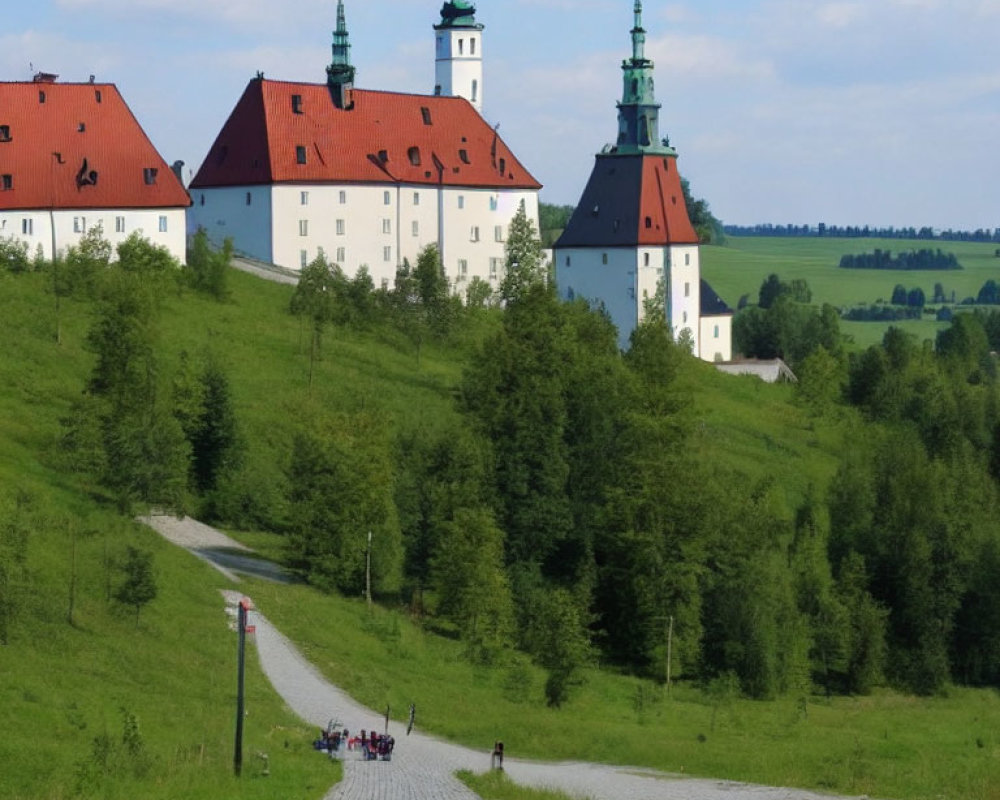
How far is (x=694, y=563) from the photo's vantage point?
2424 inches

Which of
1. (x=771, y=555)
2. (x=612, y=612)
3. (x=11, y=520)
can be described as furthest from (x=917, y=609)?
(x=11, y=520)

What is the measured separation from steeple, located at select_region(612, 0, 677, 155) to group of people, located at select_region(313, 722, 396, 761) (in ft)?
216

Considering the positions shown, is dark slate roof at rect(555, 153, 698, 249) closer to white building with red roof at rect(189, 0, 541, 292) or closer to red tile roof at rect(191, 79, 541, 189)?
white building with red roof at rect(189, 0, 541, 292)

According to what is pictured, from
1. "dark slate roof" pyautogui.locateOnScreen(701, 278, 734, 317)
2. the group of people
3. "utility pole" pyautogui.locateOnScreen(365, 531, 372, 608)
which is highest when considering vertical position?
"dark slate roof" pyautogui.locateOnScreen(701, 278, 734, 317)

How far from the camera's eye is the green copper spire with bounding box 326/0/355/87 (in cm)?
9431

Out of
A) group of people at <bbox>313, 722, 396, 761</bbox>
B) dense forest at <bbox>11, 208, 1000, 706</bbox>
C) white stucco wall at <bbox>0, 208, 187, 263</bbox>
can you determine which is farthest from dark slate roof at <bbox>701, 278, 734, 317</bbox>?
group of people at <bbox>313, 722, 396, 761</bbox>

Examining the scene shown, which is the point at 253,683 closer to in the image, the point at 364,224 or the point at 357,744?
the point at 357,744

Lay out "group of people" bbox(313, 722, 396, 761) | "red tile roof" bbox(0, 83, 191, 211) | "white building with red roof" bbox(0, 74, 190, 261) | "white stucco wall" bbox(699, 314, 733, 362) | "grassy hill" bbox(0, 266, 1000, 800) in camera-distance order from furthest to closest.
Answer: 1. "white stucco wall" bbox(699, 314, 733, 362)
2. "red tile roof" bbox(0, 83, 191, 211)
3. "white building with red roof" bbox(0, 74, 190, 261)
4. "group of people" bbox(313, 722, 396, 761)
5. "grassy hill" bbox(0, 266, 1000, 800)

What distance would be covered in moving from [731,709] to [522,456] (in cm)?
1171

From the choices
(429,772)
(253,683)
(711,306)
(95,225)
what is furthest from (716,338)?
(429,772)

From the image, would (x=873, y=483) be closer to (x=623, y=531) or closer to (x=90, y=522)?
(x=623, y=531)

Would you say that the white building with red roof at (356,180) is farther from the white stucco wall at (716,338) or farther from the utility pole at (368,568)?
the utility pole at (368,568)

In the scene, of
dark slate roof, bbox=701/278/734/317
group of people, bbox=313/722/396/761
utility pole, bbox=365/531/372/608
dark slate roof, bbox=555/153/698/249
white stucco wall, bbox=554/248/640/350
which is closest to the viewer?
group of people, bbox=313/722/396/761

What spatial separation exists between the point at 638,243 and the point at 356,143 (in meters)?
14.5
